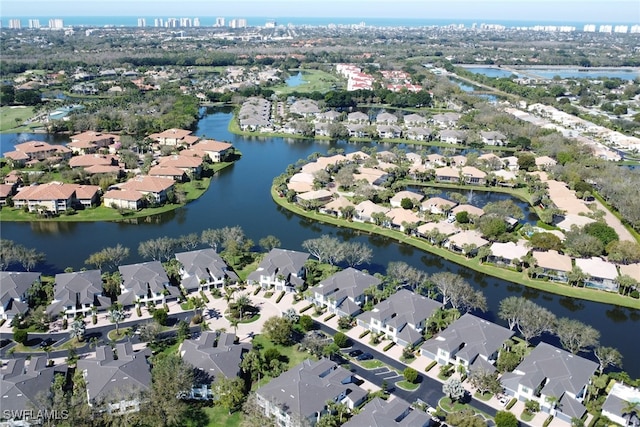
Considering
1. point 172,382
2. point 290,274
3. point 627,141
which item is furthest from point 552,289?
point 627,141

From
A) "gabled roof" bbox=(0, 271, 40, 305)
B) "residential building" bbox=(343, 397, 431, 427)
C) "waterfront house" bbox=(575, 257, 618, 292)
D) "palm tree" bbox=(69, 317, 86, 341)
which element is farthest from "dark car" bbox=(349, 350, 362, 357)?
"gabled roof" bbox=(0, 271, 40, 305)

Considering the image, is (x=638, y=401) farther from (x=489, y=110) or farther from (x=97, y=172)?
(x=489, y=110)

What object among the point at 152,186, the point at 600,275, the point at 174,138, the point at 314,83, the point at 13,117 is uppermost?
the point at 314,83

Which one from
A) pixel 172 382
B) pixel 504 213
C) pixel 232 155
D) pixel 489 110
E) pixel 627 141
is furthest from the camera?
pixel 489 110

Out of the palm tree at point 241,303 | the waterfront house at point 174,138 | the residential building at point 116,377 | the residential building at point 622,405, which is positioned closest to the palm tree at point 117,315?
the residential building at point 116,377

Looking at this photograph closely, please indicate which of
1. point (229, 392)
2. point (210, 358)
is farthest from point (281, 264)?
point (229, 392)

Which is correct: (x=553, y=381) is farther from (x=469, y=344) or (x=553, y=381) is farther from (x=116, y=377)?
(x=116, y=377)
